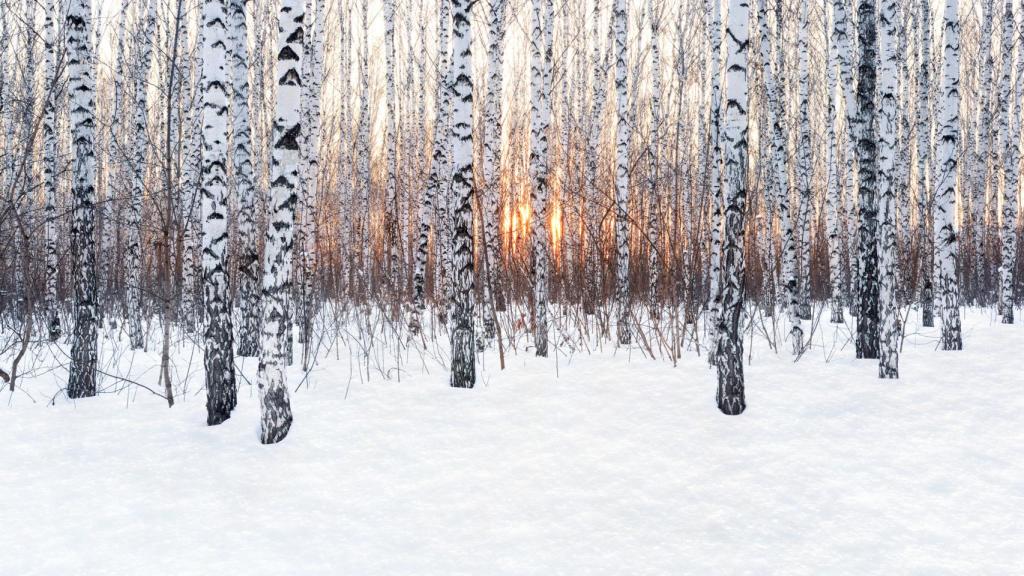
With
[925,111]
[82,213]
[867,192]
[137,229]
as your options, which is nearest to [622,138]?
[867,192]

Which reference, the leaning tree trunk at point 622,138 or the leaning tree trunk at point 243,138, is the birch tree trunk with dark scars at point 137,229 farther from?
the leaning tree trunk at point 622,138

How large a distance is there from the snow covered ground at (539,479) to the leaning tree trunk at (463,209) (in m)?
0.35

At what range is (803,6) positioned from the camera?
10570 millimetres

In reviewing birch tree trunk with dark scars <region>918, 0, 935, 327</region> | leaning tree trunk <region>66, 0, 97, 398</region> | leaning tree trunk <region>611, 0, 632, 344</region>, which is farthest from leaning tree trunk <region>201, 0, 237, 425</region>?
birch tree trunk with dark scars <region>918, 0, 935, 327</region>

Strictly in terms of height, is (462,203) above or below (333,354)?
above

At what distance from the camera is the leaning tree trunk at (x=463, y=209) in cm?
593

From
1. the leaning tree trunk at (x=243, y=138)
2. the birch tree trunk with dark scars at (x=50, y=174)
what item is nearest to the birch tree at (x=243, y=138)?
the leaning tree trunk at (x=243, y=138)

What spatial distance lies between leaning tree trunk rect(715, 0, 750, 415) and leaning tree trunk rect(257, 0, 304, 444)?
→ 335 centimetres

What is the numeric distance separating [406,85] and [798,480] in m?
18.3

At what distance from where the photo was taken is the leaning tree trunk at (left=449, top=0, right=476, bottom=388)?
5.93 meters

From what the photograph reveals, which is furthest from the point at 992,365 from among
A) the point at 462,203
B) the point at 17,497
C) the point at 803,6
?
the point at 17,497

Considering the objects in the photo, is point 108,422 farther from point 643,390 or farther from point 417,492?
point 643,390

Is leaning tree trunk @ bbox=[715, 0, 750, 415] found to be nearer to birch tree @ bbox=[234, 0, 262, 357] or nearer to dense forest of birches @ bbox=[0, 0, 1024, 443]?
dense forest of birches @ bbox=[0, 0, 1024, 443]

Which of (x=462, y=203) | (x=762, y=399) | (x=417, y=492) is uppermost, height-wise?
(x=462, y=203)
